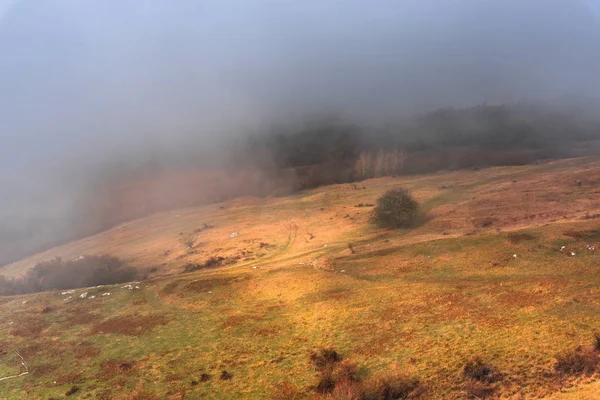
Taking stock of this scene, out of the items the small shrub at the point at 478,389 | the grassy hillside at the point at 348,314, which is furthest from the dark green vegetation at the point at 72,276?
the small shrub at the point at 478,389

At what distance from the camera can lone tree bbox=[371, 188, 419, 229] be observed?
77.7 m

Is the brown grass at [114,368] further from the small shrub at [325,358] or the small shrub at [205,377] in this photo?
the small shrub at [325,358]

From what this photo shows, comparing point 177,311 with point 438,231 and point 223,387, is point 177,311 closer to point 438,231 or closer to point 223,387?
point 223,387

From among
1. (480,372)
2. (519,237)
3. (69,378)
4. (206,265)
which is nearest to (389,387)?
(480,372)

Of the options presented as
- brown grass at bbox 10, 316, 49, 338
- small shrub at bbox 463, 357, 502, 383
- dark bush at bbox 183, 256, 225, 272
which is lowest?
dark bush at bbox 183, 256, 225, 272

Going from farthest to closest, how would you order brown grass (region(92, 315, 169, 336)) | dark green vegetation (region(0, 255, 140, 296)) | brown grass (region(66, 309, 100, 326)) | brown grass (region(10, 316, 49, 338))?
1. dark green vegetation (region(0, 255, 140, 296))
2. brown grass (region(66, 309, 100, 326))
3. brown grass (region(10, 316, 49, 338))
4. brown grass (region(92, 315, 169, 336))

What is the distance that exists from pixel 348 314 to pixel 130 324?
25.5m

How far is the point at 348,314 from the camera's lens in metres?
39.4

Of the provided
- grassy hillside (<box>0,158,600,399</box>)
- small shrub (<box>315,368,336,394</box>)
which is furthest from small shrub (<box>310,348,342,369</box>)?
small shrub (<box>315,368,336,394</box>)

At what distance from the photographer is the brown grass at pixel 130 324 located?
42.3 metres

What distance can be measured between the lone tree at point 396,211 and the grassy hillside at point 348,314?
14.1 ft

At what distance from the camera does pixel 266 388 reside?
29.0 m

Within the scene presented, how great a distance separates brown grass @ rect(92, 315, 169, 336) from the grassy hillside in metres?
0.24

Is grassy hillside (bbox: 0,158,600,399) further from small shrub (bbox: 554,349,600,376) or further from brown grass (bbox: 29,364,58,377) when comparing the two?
small shrub (bbox: 554,349,600,376)
